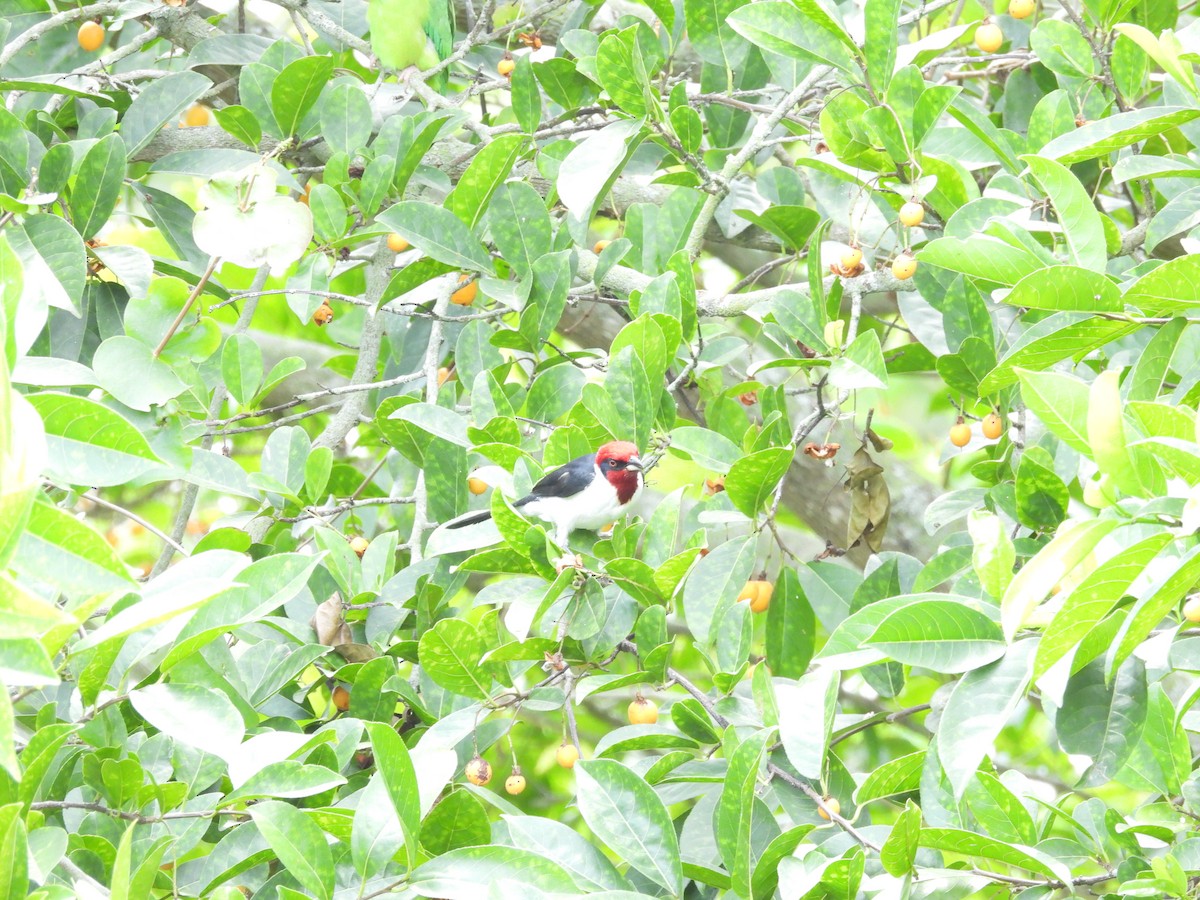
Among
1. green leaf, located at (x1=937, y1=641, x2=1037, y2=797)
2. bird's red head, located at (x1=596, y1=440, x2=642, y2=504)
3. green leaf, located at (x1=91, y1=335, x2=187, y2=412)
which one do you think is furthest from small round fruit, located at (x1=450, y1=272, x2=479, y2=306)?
green leaf, located at (x1=937, y1=641, x2=1037, y2=797)

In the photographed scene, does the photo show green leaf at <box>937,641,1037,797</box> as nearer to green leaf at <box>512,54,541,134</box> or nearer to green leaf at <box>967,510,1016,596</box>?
green leaf at <box>967,510,1016,596</box>

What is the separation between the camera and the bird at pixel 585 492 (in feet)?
8.50

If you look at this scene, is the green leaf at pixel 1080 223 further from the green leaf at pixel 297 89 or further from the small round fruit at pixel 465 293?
the green leaf at pixel 297 89

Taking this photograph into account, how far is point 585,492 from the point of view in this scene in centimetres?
291

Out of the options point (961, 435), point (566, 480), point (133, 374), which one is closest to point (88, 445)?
point (133, 374)

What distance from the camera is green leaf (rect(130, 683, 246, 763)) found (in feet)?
5.33

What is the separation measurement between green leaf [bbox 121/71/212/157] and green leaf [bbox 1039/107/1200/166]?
200cm

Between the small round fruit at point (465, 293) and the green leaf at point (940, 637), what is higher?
the green leaf at point (940, 637)

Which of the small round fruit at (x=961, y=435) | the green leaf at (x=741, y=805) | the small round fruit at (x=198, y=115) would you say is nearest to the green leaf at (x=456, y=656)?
the green leaf at (x=741, y=805)

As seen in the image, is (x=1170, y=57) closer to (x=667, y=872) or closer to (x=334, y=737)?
(x=667, y=872)

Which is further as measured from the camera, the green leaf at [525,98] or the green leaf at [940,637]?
the green leaf at [525,98]

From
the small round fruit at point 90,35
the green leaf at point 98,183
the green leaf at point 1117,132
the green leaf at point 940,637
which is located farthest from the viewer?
the small round fruit at point 90,35

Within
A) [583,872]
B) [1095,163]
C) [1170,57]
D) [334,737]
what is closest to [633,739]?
[583,872]

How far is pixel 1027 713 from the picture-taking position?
17.4ft
